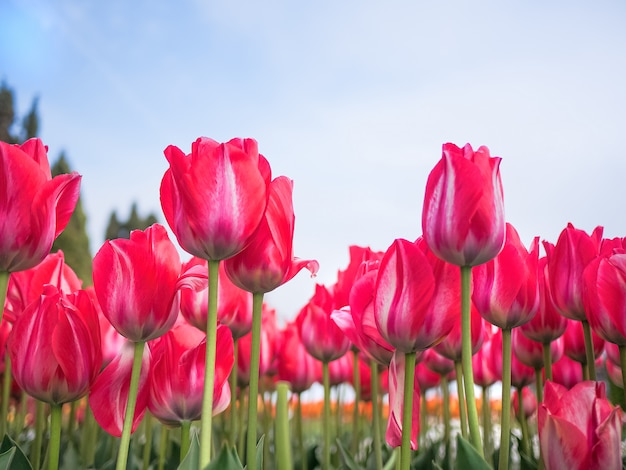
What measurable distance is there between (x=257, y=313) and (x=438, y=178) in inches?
12.1

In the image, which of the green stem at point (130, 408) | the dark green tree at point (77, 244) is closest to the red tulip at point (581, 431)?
the green stem at point (130, 408)

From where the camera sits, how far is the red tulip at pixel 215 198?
0.76m

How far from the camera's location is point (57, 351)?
85 cm

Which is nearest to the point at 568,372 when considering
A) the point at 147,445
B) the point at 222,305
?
the point at 222,305

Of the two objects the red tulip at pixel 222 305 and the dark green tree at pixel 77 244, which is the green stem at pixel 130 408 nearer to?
→ the red tulip at pixel 222 305

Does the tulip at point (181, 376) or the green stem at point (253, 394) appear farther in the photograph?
the tulip at point (181, 376)

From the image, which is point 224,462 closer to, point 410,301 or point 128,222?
point 410,301

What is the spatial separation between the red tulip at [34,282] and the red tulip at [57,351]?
30 cm

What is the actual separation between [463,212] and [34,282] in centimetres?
87

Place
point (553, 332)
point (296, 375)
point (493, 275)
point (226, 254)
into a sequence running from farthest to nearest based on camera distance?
point (296, 375) < point (553, 332) < point (493, 275) < point (226, 254)

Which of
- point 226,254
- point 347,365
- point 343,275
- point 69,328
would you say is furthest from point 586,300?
point 347,365

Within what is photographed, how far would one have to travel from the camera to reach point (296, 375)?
176 centimetres

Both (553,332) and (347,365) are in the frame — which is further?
(347,365)

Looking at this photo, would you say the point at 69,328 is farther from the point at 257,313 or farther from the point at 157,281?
the point at 257,313
